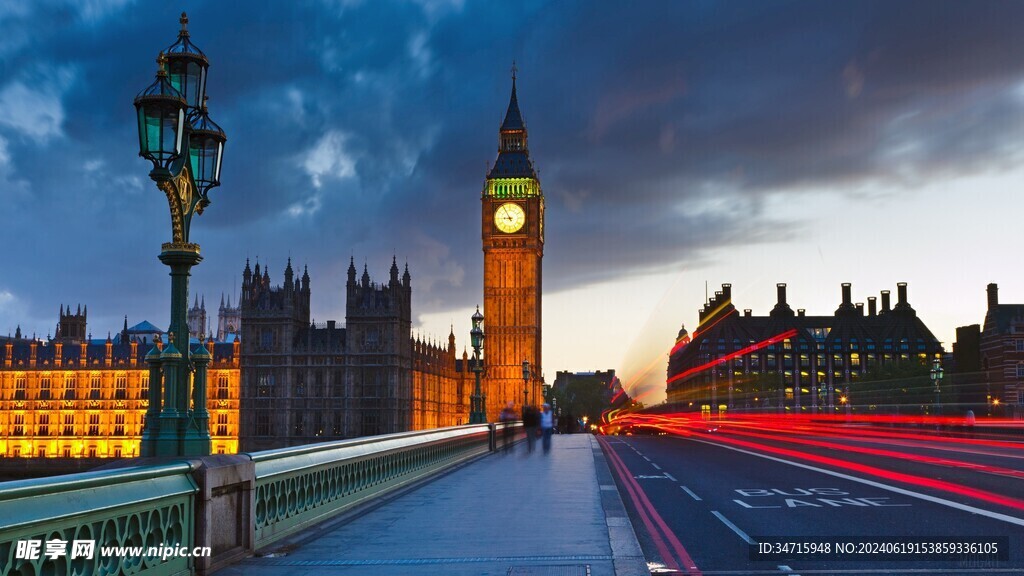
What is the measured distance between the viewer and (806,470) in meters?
26.7

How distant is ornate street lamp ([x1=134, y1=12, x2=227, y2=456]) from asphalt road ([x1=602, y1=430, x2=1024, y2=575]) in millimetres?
6156

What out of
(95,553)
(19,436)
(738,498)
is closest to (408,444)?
(738,498)

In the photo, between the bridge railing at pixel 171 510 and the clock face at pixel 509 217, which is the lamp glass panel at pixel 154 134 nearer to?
the bridge railing at pixel 171 510

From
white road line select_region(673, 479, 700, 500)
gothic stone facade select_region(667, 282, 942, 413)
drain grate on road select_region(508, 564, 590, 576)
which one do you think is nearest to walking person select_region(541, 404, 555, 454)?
white road line select_region(673, 479, 700, 500)

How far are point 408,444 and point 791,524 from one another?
1055 centimetres

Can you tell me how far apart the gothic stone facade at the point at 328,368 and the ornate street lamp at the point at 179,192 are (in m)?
121

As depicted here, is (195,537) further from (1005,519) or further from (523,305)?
(523,305)

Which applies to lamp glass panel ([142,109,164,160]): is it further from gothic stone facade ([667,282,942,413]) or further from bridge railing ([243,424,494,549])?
gothic stone facade ([667,282,942,413])

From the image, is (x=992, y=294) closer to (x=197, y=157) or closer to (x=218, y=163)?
(x=218, y=163)

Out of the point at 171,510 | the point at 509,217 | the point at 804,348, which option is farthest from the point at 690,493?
the point at 804,348

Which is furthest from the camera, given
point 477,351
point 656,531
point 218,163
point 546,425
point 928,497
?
point 477,351

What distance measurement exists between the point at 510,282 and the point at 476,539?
142684 millimetres

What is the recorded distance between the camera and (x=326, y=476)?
50.6ft

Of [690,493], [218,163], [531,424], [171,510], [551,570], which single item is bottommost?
[690,493]
